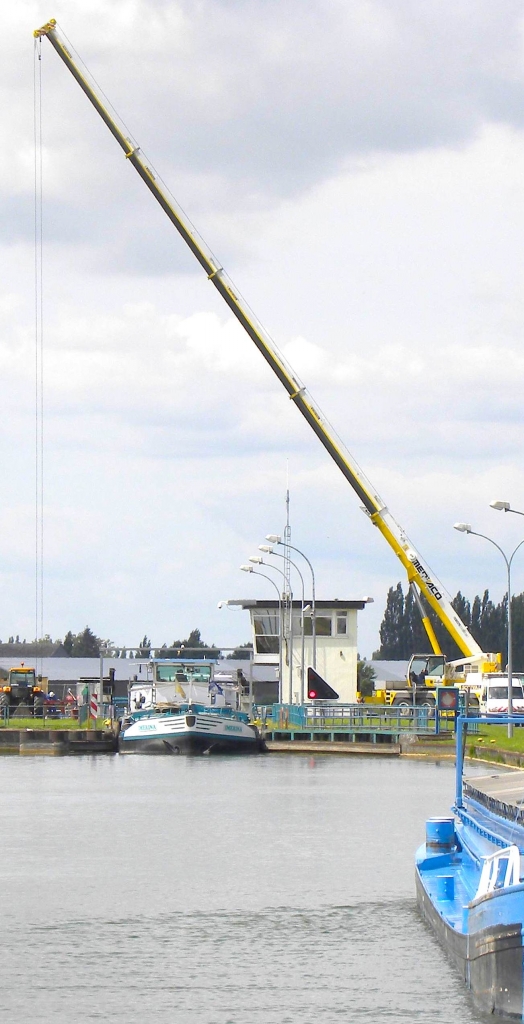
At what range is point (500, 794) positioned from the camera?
1138 inches

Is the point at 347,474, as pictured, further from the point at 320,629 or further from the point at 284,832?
the point at 284,832

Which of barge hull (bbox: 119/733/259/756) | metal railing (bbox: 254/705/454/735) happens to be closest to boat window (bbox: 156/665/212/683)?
metal railing (bbox: 254/705/454/735)

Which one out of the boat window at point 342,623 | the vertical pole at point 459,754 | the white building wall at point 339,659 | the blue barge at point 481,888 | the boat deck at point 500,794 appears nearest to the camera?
the blue barge at point 481,888

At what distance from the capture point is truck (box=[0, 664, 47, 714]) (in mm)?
82688

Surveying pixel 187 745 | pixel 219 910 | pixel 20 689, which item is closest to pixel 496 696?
pixel 187 745

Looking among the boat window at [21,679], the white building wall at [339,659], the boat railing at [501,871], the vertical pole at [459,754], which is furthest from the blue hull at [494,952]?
the boat window at [21,679]

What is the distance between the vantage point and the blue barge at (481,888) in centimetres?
1512

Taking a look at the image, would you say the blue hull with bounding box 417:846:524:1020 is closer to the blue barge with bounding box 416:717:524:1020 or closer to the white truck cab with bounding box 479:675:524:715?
the blue barge with bounding box 416:717:524:1020

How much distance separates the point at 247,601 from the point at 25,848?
58118mm

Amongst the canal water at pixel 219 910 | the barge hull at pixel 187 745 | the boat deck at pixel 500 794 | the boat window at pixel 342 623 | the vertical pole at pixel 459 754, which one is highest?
the boat window at pixel 342 623

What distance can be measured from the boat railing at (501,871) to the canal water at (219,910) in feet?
5.43

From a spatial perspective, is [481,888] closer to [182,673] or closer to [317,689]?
[317,689]

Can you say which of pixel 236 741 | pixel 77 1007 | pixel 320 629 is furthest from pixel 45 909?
pixel 320 629

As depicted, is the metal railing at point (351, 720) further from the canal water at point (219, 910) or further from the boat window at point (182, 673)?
the canal water at point (219, 910)
